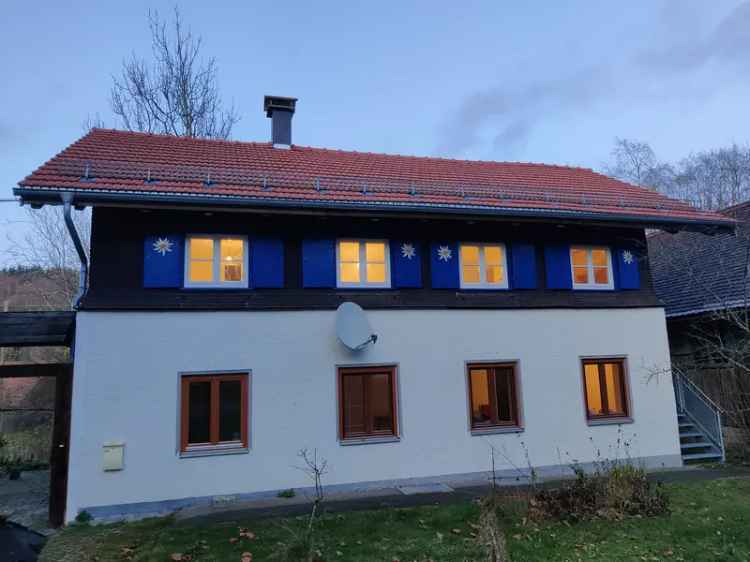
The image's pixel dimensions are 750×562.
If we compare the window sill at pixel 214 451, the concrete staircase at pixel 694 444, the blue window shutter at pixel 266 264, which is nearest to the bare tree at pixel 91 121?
the blue window shutter at pixel 266 264

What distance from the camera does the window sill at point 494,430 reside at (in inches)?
377

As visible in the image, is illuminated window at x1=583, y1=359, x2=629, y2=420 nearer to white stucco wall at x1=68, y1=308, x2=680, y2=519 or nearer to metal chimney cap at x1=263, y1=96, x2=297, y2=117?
white stucco wall at x1=68, y1=308, x2=680, y2=519

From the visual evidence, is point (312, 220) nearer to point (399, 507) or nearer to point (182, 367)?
point (182, 367)

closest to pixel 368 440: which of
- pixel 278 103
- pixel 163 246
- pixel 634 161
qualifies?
pixel 163 246

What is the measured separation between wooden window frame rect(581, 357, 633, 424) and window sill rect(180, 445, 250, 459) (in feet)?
21.5

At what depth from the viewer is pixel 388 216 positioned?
9.42 meters

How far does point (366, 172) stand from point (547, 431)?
6500 millimetres

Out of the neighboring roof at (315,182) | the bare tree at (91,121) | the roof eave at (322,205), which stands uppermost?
the bare tree at (91,121)

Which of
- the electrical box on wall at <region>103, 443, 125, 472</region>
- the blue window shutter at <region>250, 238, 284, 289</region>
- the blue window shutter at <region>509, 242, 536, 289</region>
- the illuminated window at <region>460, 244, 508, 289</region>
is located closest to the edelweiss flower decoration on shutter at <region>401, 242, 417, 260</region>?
the illuminated window at <region>460, 244, 508, 289</region>

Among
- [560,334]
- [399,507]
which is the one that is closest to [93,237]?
[399,507]

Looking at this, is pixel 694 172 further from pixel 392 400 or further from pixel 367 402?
pixel 367 402

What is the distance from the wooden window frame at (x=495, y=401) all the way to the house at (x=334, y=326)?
2.1 inches

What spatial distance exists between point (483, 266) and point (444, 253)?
90cm

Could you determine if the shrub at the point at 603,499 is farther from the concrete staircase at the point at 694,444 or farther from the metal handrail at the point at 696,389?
the metal handrail at the point at 696,389
